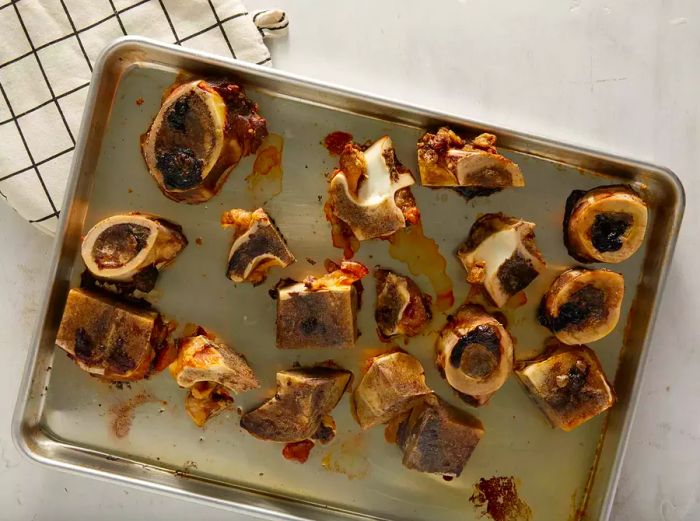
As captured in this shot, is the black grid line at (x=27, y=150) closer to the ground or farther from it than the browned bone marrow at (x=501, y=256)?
farther from it

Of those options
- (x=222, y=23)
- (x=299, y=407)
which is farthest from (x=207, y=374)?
(x=222, y=23)

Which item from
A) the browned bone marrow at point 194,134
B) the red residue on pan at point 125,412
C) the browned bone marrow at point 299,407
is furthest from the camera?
the red residue on pan at point 125,412

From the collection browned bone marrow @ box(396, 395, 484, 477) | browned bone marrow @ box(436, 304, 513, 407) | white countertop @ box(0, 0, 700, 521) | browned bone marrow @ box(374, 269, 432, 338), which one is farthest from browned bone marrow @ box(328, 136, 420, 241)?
browned bone marrow @ box(396, 395, 484, 477)

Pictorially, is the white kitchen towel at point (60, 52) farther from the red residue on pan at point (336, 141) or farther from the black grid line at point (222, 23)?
the red residue on pan at point (336, 141)

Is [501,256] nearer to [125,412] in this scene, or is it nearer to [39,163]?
[125,412]

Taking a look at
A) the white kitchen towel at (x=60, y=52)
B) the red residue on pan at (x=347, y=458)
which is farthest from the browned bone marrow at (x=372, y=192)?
the red residue on pan at (x=347, y=458)
